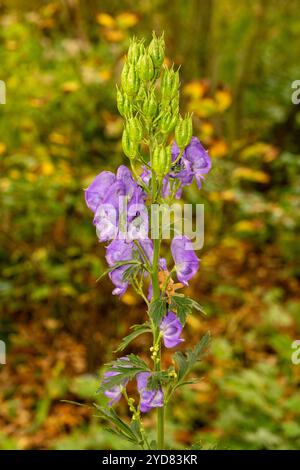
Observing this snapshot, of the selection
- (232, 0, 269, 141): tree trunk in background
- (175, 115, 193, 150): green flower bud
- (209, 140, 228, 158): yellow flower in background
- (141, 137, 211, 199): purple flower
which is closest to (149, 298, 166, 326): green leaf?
(141, 137, 211, 199): purple flower

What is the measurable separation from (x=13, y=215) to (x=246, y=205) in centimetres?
160

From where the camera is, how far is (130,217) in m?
1.17

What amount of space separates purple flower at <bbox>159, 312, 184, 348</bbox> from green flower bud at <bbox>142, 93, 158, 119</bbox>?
461mm

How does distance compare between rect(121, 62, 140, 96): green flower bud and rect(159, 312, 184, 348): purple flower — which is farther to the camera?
rect(159, 312, 184, 348): purple flower

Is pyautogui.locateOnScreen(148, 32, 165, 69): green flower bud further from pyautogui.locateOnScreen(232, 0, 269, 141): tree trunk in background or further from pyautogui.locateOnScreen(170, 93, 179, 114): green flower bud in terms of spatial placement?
pyautogui.locateOnScreen(232, 0, 269, 141): tree trunk in background

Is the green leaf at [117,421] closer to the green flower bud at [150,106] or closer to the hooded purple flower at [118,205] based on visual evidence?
the hooded purple flower at [118,205]

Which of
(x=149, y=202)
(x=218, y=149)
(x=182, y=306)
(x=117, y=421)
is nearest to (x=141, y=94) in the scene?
(x=149, y=202)

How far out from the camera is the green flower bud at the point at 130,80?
1102mm

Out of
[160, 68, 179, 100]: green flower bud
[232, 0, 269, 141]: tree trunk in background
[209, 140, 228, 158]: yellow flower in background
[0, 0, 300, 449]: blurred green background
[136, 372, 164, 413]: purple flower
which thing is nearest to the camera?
[160, 68, 179, 100]: green flower bud

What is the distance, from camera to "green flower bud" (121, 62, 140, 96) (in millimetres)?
1102

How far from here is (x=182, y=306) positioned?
3.99 ft

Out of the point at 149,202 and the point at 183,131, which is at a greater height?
the point at 183,131

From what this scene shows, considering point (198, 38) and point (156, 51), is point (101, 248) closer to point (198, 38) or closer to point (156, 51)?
point (198, 38)

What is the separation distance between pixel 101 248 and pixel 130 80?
2500mm
